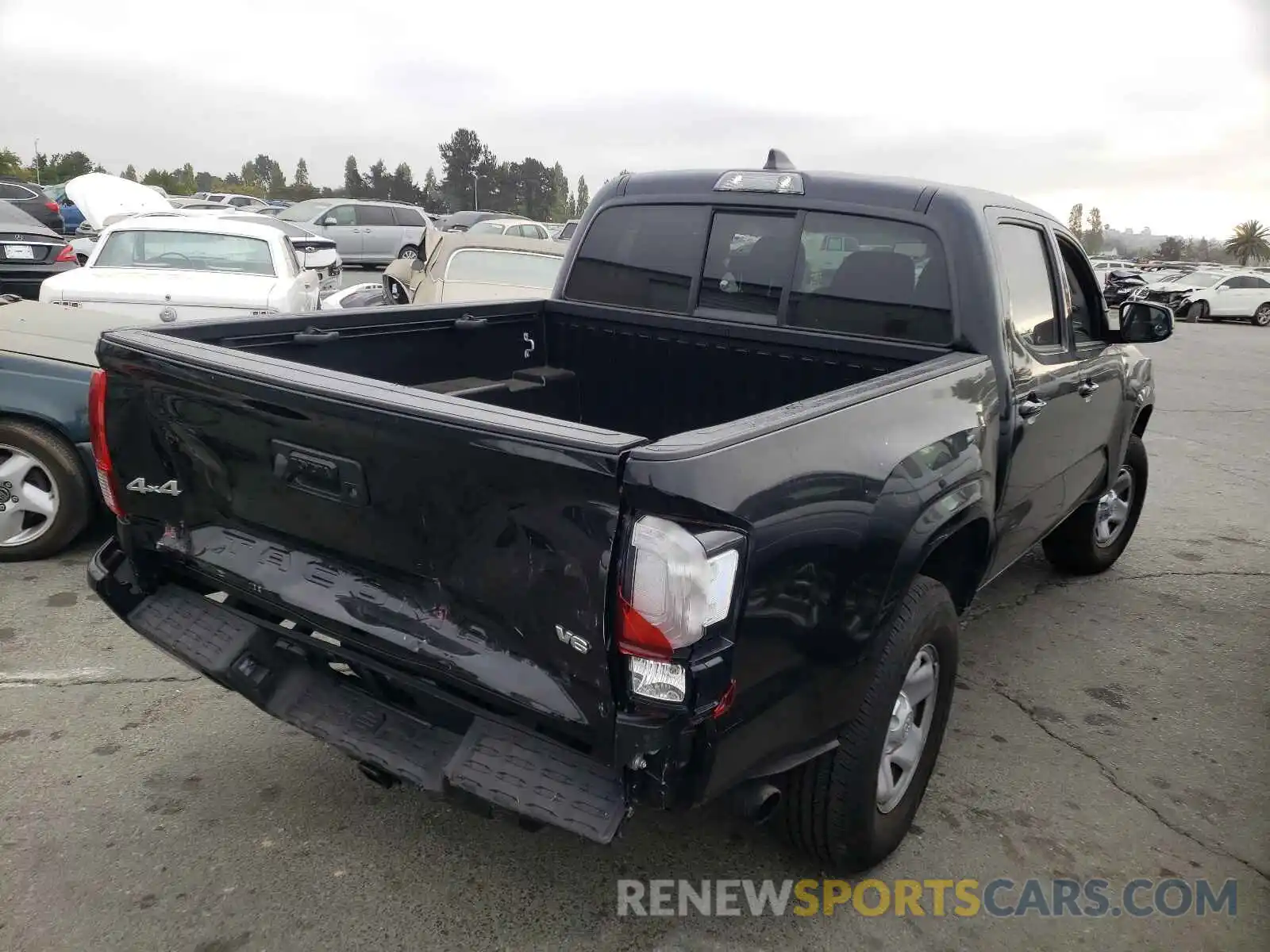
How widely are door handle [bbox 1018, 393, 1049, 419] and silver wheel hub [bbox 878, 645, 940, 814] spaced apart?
1004mm

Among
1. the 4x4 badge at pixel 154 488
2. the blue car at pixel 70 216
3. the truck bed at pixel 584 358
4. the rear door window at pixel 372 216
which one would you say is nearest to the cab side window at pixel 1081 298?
the truck bed at pixel 584 358

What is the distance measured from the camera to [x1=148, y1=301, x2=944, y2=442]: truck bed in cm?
335

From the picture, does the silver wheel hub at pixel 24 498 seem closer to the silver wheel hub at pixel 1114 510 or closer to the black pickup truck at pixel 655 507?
the black pickup truck at pixel 655 507

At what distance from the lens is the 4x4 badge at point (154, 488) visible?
2.69 meters

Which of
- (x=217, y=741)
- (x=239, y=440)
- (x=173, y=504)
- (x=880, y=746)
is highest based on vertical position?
(x=239, y=440)

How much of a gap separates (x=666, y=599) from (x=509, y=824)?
1232mm

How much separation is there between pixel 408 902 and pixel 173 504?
51.2 inches

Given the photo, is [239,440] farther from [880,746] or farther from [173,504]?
[880,746]

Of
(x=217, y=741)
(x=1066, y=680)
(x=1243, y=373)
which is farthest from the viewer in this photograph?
(x=1243, y=373)

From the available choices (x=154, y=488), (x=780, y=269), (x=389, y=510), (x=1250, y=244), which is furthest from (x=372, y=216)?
(x=1250, y=244)

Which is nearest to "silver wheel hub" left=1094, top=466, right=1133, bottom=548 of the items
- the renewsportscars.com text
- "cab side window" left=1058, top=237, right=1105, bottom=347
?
"cab side window" left=1058, top=237, right=1105, bottom=347

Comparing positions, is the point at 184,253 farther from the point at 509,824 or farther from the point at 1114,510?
the point at 1114,510

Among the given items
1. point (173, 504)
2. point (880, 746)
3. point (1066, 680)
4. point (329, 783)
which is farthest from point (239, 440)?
point (1066, 680)

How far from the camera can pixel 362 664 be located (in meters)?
2.34
